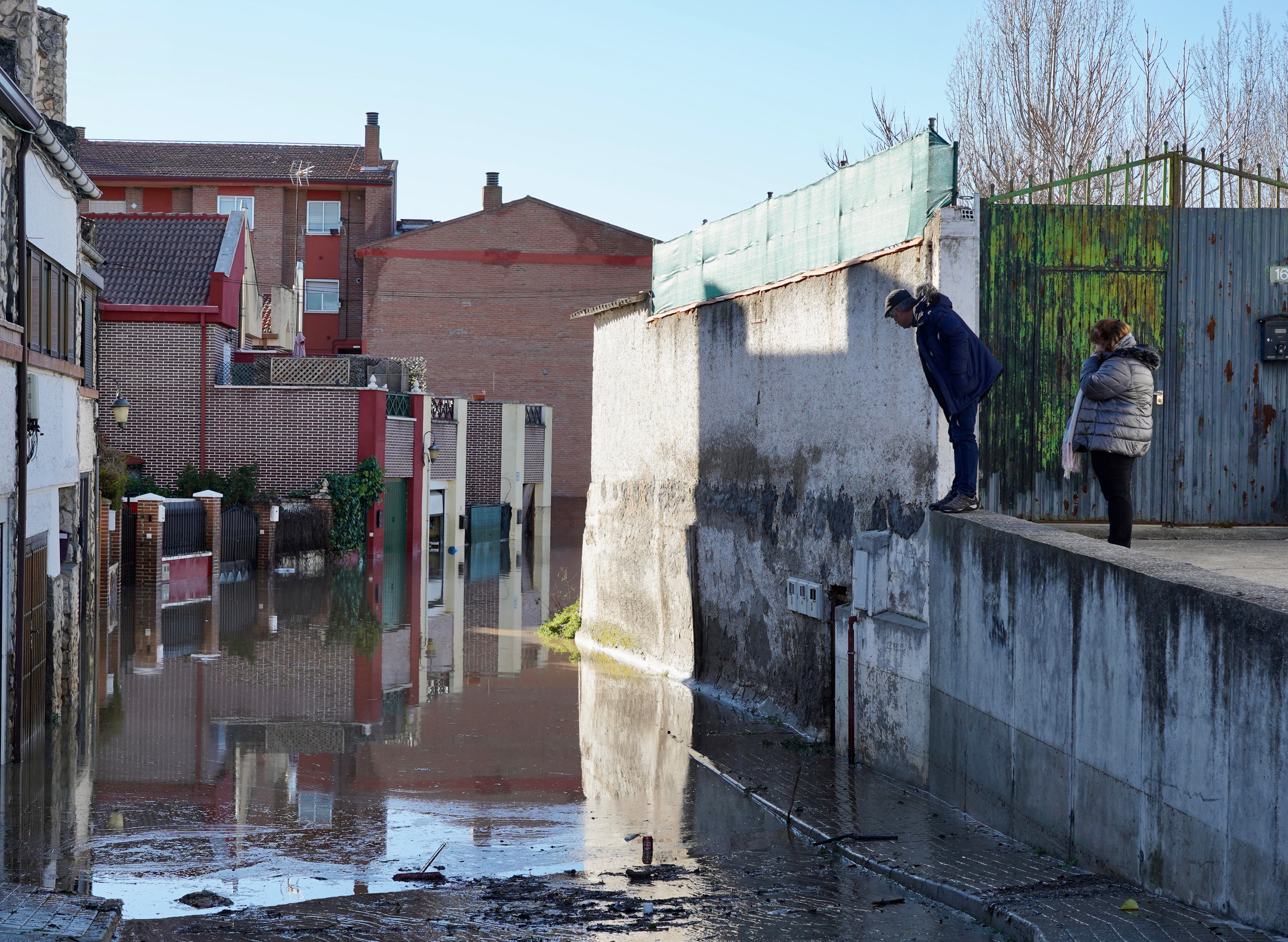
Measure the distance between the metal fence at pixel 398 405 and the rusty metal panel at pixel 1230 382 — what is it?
2484cm

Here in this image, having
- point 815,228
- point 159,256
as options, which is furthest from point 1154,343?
point 159,256

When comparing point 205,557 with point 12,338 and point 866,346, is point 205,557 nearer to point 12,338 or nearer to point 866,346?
point 12,338

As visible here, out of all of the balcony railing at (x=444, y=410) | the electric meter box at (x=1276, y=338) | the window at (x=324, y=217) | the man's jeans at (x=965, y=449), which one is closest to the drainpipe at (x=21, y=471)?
the man's jeans at (x=965, y=449)

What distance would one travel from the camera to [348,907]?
6770 millimetres

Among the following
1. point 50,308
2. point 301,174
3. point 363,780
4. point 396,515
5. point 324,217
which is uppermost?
point 301,174

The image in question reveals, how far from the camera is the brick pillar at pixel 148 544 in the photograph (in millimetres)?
23750

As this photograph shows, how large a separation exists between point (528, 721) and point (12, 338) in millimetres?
5685

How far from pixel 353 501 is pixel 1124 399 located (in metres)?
25.5

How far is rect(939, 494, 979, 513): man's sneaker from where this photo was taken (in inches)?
346

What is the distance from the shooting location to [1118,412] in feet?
26.2

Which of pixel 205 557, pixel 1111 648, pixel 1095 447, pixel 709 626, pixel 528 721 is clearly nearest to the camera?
pixel 1111 648

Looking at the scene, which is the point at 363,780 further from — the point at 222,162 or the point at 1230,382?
the point at 222,162

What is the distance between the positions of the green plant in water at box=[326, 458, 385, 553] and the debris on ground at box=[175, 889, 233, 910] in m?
24.2

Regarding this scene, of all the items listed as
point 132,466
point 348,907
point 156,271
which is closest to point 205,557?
point 132,466
